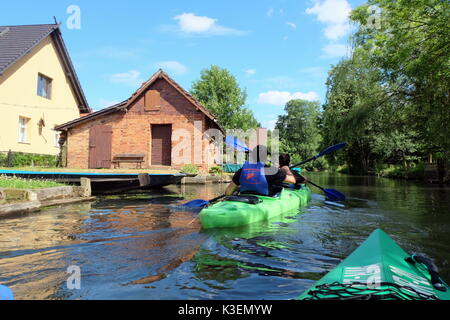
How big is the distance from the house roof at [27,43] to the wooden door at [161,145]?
7576 millimetres

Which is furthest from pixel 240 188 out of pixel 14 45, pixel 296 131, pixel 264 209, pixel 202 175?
pixel 296 131

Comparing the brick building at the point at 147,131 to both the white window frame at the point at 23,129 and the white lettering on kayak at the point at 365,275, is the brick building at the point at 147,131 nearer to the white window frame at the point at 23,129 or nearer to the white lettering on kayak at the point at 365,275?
the white window frame at the point at 23,129

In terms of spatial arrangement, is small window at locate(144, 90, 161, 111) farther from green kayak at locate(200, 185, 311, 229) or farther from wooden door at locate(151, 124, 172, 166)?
green kayak at locate(200, 185, 311, 229)

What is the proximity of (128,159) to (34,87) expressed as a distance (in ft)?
22.3

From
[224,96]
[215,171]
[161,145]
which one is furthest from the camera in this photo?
[224,96]

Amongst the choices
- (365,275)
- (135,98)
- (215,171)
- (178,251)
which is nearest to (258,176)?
(178,251)

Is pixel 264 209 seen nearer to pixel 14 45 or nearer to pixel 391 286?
A: pixel 391 286

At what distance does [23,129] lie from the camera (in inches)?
746

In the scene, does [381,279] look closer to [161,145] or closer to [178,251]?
[178,251]

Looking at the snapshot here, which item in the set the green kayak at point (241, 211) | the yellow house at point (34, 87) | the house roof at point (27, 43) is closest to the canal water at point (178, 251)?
the green kayak at point (241, 211)

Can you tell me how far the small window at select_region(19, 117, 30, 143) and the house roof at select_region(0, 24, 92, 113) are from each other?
3.29 m

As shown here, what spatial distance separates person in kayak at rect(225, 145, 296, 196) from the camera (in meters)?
6.94

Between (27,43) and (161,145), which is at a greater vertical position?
(27,43)

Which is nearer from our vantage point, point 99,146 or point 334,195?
point 334,195
